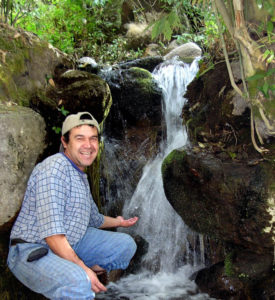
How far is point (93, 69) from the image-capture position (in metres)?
7.21

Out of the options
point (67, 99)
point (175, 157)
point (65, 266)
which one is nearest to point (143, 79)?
point (67, 99)

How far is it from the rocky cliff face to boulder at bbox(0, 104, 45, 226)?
1.80m

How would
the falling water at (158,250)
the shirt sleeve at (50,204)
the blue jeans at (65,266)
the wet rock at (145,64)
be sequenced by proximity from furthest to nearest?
1. the wet rock at (145,64)
2. the falling water at (158,250)
3. the shirt sleeve at (50,204)
4. the blue jeans at (65,266)

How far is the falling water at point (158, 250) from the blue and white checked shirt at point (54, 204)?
1.97 m

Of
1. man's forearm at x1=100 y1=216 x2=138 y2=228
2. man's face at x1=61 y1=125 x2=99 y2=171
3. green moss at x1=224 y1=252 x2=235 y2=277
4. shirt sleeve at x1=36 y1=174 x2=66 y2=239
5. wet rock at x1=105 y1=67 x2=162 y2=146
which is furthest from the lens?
wet rock at x1=105 y1=67 x2=162 y2=146

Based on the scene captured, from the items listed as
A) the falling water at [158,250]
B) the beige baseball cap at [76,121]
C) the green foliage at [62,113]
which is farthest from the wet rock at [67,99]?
the falling water at [158,250]

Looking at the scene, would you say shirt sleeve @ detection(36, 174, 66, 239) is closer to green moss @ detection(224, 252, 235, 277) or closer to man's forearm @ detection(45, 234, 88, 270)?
man's forearm @ detection(45, 234, 88, 270)

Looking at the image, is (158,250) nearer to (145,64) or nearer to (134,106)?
(134,106)

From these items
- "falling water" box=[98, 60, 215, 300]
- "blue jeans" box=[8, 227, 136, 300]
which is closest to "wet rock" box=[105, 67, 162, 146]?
"falling water" box=[98, 60, 215, 300]

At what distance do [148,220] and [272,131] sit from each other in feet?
9.25

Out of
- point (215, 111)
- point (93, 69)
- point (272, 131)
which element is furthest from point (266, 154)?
point (93, 69)

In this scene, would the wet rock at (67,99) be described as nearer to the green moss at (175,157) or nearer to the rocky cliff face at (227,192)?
the green moss at (175,157)

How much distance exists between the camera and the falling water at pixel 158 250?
4.32 metres

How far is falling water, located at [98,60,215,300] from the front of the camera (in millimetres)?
4324
